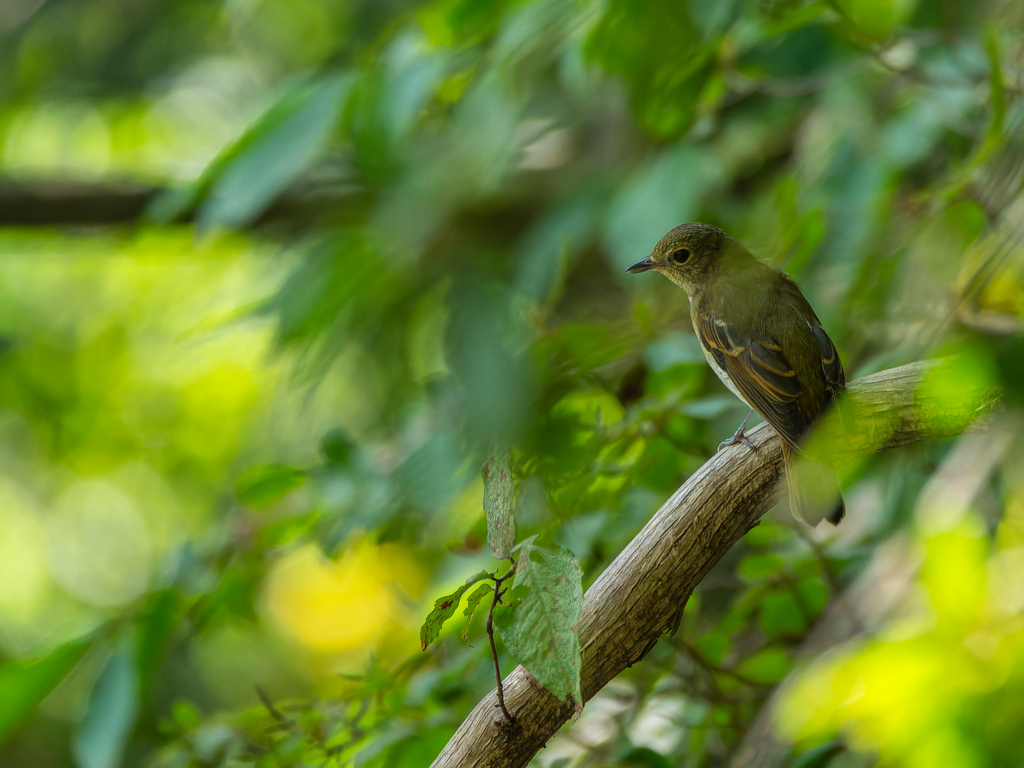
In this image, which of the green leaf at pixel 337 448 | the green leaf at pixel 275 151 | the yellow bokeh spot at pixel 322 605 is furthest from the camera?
the yellow bokeh spot at pixel 322 605

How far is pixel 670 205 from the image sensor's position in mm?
2447

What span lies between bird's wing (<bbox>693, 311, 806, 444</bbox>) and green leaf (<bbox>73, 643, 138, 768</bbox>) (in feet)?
4.78

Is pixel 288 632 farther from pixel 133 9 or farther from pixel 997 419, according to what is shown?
pixel 997 419

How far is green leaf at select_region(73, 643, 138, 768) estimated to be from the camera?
5.94 ft

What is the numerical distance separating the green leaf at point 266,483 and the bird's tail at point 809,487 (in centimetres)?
114

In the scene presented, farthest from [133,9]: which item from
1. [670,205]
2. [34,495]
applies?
[670,205]

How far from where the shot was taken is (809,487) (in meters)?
1.57

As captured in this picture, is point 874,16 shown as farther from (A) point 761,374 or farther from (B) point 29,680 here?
(B) point 29,680

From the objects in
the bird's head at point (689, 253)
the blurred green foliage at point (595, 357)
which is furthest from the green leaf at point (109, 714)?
the bird's head at point (689, 253)

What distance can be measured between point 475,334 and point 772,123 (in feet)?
9.98

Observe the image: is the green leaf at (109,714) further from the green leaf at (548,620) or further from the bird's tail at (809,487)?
the bird's tail at (809,487)

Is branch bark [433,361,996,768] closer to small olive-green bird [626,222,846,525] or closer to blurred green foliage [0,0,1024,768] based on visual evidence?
blurred green foliage [0,0,1024,768]

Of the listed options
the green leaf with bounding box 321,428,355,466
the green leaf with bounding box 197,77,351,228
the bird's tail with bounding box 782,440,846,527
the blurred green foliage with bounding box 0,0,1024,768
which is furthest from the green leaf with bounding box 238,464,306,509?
the bird's tail with bounding box 782,440,846,527

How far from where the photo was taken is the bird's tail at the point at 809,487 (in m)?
1.52
